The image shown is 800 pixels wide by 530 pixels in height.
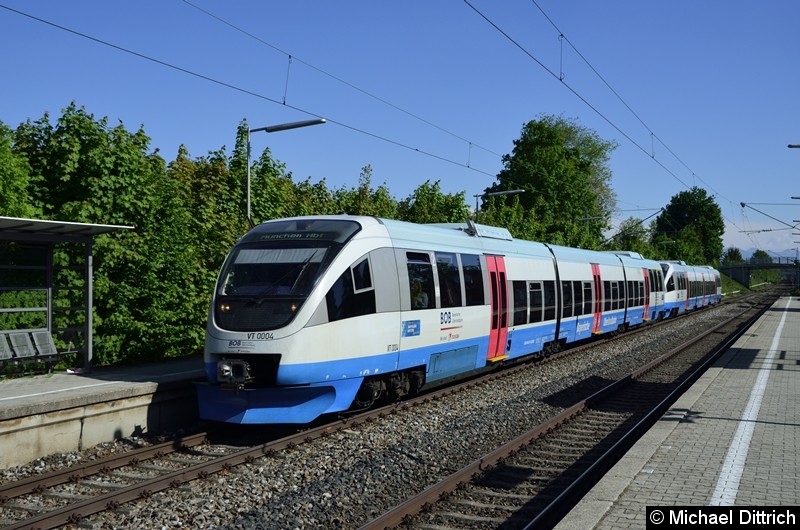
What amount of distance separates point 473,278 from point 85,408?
24.4ft

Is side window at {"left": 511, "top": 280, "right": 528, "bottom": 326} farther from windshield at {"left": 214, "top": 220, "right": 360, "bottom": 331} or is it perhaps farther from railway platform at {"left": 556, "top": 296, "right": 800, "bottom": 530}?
windshield at {"left": 214, "top": 220, "right": 360, "bottom": 331}

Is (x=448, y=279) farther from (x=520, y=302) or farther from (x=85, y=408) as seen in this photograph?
(x=85, y=408)

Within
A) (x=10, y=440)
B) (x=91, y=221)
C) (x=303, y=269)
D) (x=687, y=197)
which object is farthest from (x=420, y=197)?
(x=687, y=197)

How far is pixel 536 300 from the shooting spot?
18.7m

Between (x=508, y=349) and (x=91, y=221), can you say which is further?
(x=508, y=349)

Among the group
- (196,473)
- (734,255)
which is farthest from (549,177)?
(734,255)

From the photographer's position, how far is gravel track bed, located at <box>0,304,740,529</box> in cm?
745

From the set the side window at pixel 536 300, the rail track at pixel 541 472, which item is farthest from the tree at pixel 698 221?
the rail track at pixel 541 472

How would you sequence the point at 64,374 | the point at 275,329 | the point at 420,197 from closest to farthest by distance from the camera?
the point at 275,329, the point at 64,374, the point at 420,197

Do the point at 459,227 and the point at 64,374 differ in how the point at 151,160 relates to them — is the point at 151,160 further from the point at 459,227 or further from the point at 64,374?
the point at 459,227

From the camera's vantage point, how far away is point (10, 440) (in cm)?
944

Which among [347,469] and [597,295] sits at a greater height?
[597,295]

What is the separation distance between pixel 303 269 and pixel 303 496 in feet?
12.2

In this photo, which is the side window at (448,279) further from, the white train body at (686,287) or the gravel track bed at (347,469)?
the white train body at (686,287)
